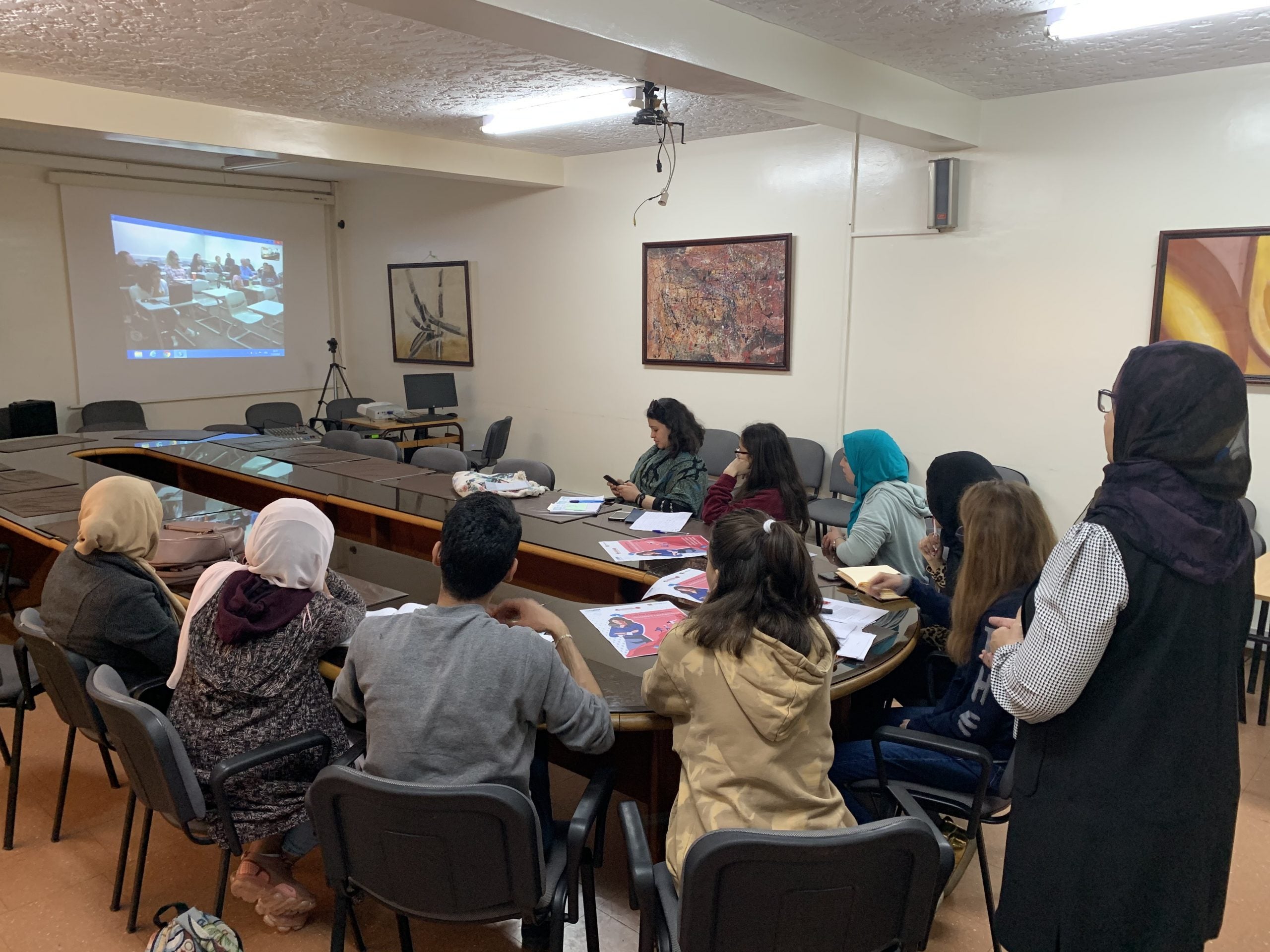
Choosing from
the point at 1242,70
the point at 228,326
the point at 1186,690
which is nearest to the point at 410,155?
the point at 228,326

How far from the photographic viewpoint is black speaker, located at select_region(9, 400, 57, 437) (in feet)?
21.6

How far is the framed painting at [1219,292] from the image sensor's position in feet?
12.8

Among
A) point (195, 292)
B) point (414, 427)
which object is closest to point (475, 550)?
point (414, 427)

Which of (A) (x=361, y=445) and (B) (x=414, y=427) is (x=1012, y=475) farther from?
(B) (x=414, y=427)

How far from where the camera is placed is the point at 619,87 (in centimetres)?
455

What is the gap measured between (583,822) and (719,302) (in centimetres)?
458

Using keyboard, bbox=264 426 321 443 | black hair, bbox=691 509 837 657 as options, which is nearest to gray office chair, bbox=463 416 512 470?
keyboard, bbox=264 426 321 443

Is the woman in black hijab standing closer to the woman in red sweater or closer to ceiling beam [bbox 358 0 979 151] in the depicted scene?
the woman in red sweater

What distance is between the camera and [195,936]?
1884 millimetres

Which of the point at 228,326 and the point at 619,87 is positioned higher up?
the point at 619,87

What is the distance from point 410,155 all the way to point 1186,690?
18.2 feet

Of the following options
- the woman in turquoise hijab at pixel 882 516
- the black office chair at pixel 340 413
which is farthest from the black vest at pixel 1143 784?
the black office chair at pixel 340 413

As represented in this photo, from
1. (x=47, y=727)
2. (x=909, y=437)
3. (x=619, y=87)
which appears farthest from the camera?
(x=909, y=437)

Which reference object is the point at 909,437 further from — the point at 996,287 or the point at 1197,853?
the point at 1197,853
